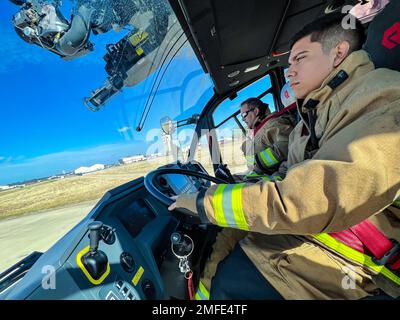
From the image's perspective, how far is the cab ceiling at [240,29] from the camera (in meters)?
1.54

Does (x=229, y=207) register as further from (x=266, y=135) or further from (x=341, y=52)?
(x=266, y=135)

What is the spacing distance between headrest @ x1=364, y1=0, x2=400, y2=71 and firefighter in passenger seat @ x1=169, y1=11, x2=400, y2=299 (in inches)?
2.2

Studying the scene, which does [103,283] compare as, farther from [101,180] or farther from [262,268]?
[101,180]

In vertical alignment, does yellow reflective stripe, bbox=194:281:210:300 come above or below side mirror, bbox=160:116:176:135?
below

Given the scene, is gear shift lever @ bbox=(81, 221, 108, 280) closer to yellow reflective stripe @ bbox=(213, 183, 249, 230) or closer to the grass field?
yellow reflective stripe @ bbox=(213, 183, 249, 230)

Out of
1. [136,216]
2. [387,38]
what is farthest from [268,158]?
[136,216]

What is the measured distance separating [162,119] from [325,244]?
54.6 inches

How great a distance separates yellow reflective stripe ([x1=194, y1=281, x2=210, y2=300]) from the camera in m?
0.94

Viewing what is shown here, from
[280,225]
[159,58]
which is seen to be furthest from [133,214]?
[159,58]

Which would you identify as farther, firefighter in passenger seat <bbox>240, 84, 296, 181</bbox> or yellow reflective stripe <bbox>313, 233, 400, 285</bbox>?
firefighter in passenger seat <bbox>240, 84, 296, 181</bbox>

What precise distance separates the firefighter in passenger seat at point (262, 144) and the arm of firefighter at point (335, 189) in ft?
1.63

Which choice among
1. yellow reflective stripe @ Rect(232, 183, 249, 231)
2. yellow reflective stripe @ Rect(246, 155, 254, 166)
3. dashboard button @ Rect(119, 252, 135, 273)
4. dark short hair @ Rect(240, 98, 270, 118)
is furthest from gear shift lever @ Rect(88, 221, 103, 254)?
dark short hair @ Rect(240, 98, 270, 118)

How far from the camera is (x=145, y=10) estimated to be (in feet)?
4.65

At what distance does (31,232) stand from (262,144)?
2.18 metres
